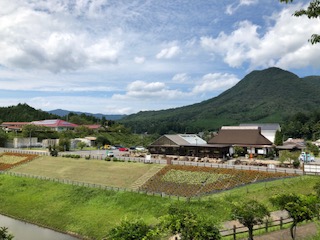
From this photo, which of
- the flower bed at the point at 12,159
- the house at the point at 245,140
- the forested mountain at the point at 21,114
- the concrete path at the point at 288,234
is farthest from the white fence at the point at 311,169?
the forested mountain at the point at 21,114

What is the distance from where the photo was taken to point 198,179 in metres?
33.4

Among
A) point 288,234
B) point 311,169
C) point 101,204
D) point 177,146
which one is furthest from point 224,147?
point 288,234

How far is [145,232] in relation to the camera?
10.5 m

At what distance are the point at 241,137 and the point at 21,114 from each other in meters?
119

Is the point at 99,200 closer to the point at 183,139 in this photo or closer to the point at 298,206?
the point at 298,206

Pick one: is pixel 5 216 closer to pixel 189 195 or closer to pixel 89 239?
pixel 89 239

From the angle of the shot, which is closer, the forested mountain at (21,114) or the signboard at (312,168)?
the signboard at (312,168)

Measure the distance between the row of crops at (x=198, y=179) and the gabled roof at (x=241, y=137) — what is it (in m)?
18.6

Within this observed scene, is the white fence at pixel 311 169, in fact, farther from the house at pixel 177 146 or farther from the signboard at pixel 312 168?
the house at pixel 177 146

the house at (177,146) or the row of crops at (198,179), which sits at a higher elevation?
the house at (177,146)

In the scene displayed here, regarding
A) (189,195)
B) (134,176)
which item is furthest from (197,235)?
(134,176)

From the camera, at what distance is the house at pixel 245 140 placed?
1937 inches

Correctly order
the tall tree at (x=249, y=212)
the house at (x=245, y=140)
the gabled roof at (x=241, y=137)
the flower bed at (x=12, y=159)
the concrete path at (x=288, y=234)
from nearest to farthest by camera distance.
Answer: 1. the tall tree at (x=249, y=212)
2. the concrete path at (x=288, y=234)
3. the house at (x=245, y=140)
4. the gabled roof at (x=241, y=137)
5. the flower bed at (x=12, y=159)

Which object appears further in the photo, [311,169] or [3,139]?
[3,139]
